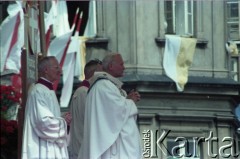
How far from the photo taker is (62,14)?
136 feet

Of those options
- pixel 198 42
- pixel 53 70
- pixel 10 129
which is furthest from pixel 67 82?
pixel 53 70

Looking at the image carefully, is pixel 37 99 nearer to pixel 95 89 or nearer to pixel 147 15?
pixel 95 89

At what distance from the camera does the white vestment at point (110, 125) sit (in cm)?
2009

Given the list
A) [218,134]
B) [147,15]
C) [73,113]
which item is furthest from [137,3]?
[73,113]

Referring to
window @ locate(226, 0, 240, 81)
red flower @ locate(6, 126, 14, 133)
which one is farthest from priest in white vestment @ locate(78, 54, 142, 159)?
window @ locate(226, 0, 240, 81)

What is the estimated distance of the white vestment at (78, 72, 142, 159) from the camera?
20094 millimetres

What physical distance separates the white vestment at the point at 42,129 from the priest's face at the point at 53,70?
16 cm

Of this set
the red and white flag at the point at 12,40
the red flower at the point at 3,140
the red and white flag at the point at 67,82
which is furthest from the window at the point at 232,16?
the red flower at the point at 3,140

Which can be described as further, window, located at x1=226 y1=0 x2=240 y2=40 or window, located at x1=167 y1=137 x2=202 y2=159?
window, located at x1=226 y1=0 x2=240 y2=40

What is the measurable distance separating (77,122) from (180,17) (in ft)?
70.4

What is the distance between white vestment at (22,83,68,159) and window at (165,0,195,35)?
2321 cm

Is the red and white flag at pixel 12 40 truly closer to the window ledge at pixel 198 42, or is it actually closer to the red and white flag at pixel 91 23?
the red and white flag at pixel 91 23

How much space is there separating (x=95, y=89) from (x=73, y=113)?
162cm

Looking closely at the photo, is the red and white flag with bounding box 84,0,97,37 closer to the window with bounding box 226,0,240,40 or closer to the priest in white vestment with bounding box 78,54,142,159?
the window with bounding box 226,0,240,40
